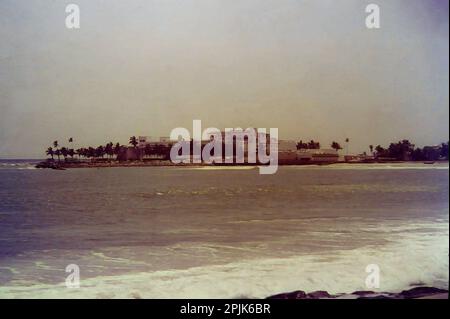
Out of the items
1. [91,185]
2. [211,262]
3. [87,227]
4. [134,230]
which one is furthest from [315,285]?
[91,185]

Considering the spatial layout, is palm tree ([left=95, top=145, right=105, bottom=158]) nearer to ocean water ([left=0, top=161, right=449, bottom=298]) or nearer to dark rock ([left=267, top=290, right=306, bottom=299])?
ocean water ([left=0, top=161, right=449, bottom=298])

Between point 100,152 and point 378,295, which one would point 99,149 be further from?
point 378,295

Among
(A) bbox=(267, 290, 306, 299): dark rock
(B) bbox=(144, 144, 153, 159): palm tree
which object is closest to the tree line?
(B) bbox=(144, 144, 153, 159): palm tree

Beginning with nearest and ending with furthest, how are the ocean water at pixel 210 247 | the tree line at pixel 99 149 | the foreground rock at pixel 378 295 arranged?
the foreground rock at pixel 378 295 → the ocean water at pixel 210 247 → the tree line at pixel 99 149

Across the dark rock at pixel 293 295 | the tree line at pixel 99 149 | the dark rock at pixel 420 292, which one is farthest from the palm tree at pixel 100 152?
the dark rock at pixel 420 292

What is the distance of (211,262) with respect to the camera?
16.1ft

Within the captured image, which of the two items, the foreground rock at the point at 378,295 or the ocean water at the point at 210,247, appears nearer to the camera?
the foreground rock at the point at 378,295

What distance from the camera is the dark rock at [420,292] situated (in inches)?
137

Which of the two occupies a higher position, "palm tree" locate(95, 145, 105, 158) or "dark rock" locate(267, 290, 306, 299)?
"palm tree" locate(95, 145, 105, 158)

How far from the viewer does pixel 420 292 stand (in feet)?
11.6

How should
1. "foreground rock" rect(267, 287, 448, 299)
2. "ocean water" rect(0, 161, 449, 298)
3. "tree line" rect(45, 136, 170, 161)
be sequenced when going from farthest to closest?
"tree line" rect(45, 136, 170, 161), "ocean water" rect(0, 161, 449, 298), "foreground rock" rect(267, 287, 448, 299)

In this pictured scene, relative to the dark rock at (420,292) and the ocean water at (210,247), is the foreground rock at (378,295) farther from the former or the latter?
the ocean water at (210,247)

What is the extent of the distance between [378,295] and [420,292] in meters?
0.30

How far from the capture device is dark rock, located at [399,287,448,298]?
11.4 feet
